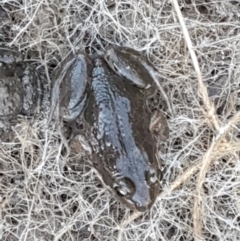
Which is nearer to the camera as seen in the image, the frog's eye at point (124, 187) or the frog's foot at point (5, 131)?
A: the frog's eye at point (124, 187)

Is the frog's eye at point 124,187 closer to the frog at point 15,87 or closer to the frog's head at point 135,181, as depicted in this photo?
the frog's head at point 135,181

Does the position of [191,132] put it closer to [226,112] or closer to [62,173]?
[226,112]

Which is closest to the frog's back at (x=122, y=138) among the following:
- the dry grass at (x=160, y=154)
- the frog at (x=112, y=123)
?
the frog at (x=112, y=123)

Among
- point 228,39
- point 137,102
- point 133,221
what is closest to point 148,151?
point 137,102

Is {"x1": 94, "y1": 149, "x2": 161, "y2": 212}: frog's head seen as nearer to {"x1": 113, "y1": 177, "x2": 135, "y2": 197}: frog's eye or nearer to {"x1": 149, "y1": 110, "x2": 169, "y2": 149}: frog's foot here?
{"x1": 113, "y1": 177, "x2": 135, "y2": 197}: frog's eye

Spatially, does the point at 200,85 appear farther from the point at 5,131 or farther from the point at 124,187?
the point at 5,131

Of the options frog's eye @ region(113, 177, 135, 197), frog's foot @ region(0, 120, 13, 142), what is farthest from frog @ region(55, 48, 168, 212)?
frog's foot @ region(0, 120, 13, 142)

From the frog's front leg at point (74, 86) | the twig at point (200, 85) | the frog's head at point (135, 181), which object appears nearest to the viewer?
the frog's head at point (135, 181)
